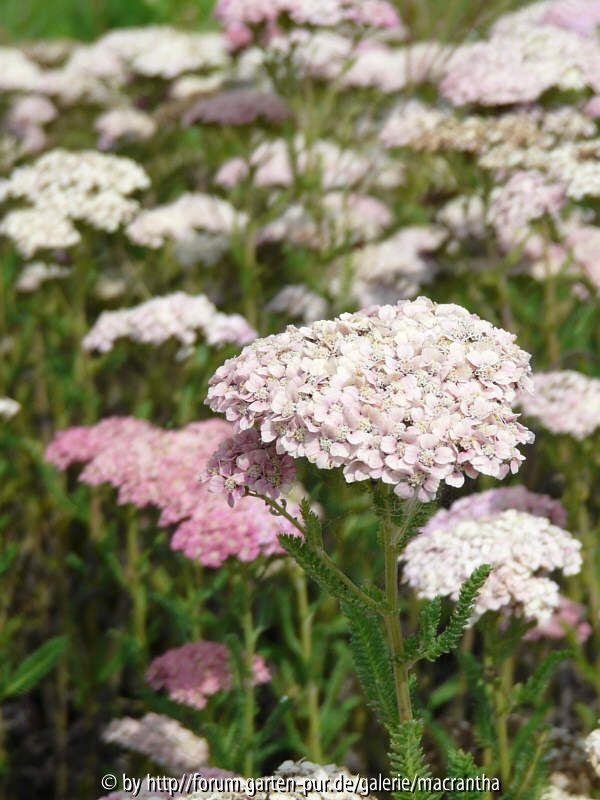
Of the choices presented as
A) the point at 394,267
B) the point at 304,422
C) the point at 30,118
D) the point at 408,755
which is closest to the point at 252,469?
the point at 304,422

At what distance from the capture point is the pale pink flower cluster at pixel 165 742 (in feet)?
9.19

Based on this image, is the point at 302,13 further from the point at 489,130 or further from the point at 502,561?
the point at 502,561

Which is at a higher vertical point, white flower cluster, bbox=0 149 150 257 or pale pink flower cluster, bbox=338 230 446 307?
white flower cluster, bbox=0 149 150 257

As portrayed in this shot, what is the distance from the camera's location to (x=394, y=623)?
1.91m

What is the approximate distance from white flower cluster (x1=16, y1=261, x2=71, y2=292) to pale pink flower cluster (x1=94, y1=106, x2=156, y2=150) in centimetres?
92

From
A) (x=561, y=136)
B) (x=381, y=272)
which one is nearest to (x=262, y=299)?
(x=381, y=272)

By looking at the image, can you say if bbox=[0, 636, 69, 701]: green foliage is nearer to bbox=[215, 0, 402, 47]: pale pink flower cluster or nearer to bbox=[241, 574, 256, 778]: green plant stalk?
bbox=[241, 574, 256, 778]: green plant stalk

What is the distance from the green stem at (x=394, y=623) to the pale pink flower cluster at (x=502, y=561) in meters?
0.49

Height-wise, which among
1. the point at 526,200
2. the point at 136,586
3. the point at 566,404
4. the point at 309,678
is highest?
the point at 526,200

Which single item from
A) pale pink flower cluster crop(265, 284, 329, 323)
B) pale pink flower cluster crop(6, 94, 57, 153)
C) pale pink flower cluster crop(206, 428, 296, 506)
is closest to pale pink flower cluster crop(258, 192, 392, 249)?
pale pink flower cluster crop(265, 284, 329, 323)

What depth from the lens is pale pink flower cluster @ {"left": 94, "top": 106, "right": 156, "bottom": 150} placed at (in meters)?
5.25

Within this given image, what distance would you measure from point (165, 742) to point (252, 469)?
124 cm

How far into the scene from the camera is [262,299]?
14.2 feet

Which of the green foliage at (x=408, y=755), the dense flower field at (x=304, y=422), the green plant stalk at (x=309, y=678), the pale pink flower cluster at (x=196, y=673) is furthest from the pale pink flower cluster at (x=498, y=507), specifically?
the green foliage at (x=408, y=755)
